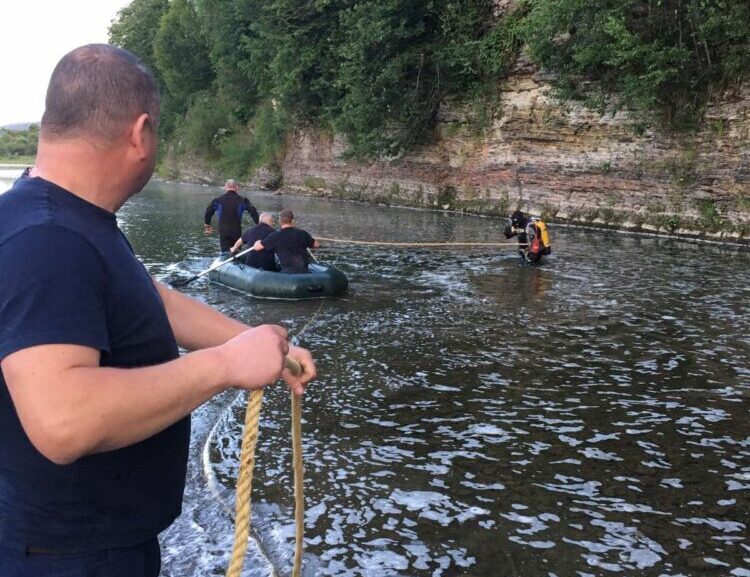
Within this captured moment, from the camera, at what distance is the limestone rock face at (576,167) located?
1880cm

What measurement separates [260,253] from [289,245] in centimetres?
83

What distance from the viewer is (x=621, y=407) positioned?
6.65m

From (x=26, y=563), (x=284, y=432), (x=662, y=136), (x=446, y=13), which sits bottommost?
(x=284, y=432)

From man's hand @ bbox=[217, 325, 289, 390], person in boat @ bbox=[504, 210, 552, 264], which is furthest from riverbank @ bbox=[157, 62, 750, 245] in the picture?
Result: man's hand @ bbox=[217, 325, 289, 390]

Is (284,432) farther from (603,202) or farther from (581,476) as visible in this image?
(603,202)

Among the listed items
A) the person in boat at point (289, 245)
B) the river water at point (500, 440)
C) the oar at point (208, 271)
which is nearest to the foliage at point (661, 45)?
the river water at point (500, 440)

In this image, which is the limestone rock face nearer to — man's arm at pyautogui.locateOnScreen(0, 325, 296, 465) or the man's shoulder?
man's arm at pyautogui.locateOnScreen(0, 325, 296, 465)

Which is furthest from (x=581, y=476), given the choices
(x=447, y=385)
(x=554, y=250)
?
(x=554, y=250)

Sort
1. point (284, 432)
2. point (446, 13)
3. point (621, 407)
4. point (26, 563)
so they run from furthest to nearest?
point (446, 13), point (621, 407), point (284, 432), point (26, 563)

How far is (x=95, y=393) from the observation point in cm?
145

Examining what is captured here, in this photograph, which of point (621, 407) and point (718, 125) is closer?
point (621, 407)

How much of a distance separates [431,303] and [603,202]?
13.0m

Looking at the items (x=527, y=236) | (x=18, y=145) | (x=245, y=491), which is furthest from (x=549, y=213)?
(x=18, y=145)

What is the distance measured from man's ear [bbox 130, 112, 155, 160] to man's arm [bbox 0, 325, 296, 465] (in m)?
0.52
